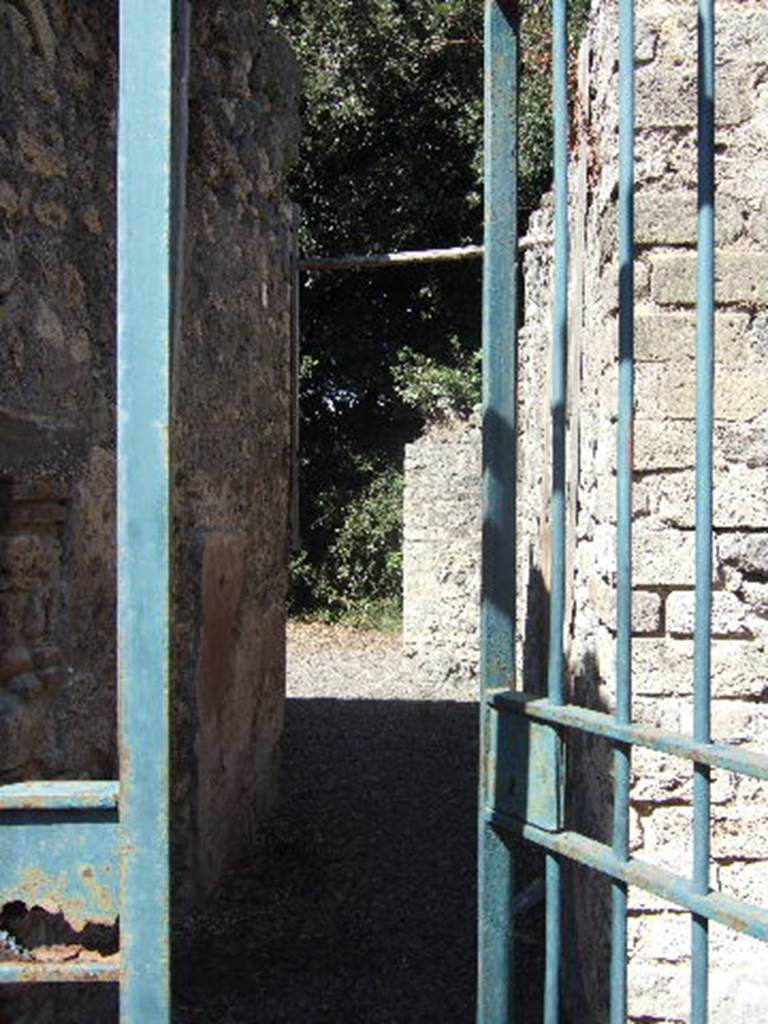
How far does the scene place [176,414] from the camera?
4.27 meters

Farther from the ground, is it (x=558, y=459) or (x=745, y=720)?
(x=558, y=459)

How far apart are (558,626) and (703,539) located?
0.92 feet

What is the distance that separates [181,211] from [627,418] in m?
2.64

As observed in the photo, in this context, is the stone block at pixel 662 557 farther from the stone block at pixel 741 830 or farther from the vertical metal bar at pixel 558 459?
the vertical metal bar at pixel 558 459

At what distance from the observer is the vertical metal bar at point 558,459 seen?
190 cm

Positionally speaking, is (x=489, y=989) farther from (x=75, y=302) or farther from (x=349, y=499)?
(x=349, y=499)

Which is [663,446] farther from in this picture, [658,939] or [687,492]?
[658,939]

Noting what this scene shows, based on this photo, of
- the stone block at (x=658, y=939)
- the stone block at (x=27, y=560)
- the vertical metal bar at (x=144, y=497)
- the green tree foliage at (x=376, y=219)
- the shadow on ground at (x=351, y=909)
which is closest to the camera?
the vertical metal bar at (x=144, y=497)

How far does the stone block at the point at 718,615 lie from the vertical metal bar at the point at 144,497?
1944mm

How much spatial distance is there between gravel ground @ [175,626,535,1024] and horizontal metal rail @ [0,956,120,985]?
232 centimetres

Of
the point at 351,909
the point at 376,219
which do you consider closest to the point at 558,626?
the point at 351,909

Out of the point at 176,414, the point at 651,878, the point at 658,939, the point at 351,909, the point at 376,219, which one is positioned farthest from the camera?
the point at 376,219

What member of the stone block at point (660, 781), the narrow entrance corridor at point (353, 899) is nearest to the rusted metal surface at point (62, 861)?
the stone block at point (660, 781)

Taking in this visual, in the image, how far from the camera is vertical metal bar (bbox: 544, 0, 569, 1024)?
74.7 inches
